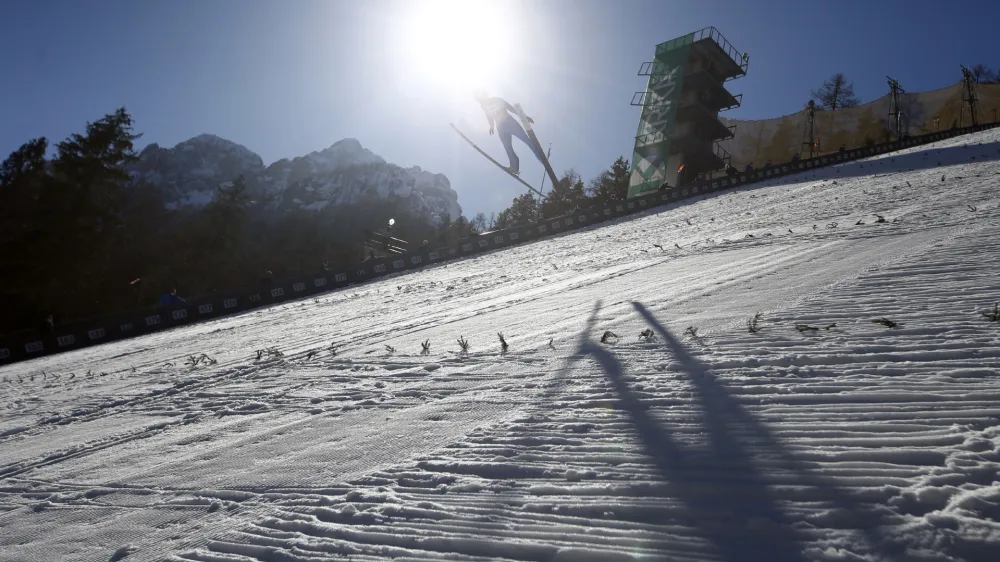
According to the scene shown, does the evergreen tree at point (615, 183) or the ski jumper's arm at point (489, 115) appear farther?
the evergreen tree at point (615, 183)

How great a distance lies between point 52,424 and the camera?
541 centimetres

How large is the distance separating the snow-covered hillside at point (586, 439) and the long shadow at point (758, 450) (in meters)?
0.01

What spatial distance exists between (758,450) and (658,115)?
5631 cm

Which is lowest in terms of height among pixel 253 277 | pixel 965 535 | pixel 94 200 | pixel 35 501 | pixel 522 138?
pixel 965 535

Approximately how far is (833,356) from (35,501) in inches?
189

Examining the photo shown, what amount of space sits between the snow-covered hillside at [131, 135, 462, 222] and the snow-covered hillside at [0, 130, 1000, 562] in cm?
13730

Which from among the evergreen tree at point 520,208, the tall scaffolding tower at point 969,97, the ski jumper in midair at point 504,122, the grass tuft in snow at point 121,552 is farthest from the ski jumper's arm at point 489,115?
the tall scaffolding tower at point 969,97

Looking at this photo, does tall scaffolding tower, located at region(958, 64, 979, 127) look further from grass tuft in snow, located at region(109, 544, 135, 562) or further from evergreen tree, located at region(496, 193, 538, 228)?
grass tuft in snow, located at region(109, 544, 135, 562)

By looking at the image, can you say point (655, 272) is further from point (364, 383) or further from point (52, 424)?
point (52, 424)

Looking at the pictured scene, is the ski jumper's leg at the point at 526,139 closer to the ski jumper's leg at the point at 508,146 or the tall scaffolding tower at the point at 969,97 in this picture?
the ski jumper's leg at the point at 508,146

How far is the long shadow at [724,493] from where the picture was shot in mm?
1924

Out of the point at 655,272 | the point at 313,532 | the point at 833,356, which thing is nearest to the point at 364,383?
the point at 313,532

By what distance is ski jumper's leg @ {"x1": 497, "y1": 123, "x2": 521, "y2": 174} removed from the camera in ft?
104

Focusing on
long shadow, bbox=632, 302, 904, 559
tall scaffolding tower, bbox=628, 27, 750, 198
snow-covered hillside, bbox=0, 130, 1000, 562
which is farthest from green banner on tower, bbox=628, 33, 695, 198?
long shadow, bbox=632, 302, 904, 559
